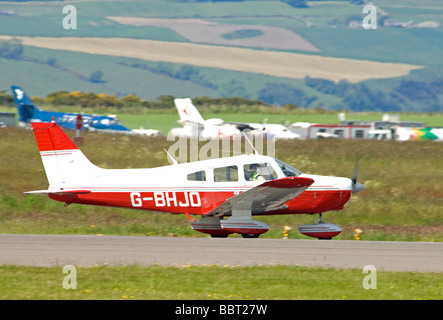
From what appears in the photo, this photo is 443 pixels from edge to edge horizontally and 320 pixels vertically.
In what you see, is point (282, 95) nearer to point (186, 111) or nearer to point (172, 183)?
point (186, 111)

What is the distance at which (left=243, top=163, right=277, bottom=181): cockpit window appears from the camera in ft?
53.4

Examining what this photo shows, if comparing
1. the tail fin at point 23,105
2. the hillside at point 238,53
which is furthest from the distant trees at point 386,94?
the tail fin at point 23,105

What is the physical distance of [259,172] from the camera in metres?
16.4

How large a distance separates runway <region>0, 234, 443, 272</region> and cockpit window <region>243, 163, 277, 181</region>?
87.4 inches

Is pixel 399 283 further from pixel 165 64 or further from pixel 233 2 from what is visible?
pixel 233 2

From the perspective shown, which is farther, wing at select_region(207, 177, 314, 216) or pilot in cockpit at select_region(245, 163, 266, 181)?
pilot in cockpit at select_region(245, 163, 266, 181)

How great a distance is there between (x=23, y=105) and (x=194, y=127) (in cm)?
1026

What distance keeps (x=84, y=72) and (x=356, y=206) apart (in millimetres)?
86098

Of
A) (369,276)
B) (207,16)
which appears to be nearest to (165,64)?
(207,16)

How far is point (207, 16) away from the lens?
158 meters

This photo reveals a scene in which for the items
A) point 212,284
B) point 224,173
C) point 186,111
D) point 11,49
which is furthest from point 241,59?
point 212,284

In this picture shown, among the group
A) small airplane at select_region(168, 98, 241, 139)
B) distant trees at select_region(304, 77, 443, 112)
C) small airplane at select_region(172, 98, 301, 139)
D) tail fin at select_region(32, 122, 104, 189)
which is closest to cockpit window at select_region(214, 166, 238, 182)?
tail fin at select_region(32, 122, 104, 189)

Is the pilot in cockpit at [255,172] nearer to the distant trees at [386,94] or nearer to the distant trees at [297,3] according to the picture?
the distant trees at [386,94]

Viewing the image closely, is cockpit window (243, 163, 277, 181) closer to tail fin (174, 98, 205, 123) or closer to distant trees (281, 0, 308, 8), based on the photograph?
tail fin (174, 98, 205, 123)
